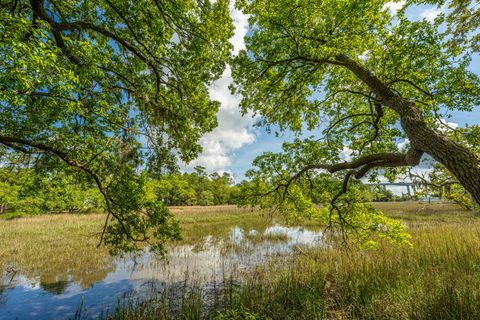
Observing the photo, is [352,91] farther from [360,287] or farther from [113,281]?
[113,281]

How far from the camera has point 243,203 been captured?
21.3ft

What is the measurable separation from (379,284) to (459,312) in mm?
1847

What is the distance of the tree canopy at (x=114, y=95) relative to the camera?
144 inches

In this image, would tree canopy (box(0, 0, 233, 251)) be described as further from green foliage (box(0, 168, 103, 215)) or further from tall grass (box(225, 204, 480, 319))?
tall grass (box(225, 204, 480, 319))

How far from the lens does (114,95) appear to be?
229 inches

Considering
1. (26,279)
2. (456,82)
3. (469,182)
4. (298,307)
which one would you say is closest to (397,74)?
(456,82)

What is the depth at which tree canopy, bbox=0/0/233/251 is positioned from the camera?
3662 millimetres

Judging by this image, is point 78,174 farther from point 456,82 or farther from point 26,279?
point 456,82

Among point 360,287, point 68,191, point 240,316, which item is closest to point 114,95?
point 240,316

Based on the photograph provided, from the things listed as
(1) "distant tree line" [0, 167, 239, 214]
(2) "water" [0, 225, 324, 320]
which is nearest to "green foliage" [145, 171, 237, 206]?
(1) "distant tree line" [0, 167, 239, 214]

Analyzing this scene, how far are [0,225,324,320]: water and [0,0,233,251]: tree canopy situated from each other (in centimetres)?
230

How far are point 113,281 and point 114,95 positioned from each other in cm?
626

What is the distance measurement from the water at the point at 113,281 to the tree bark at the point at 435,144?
5.96m

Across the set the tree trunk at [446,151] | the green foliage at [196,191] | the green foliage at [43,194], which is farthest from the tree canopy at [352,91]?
the green foliage at [196,191]
